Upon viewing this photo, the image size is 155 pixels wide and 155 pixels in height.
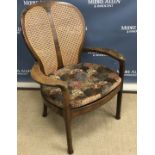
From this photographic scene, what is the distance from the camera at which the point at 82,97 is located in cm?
186

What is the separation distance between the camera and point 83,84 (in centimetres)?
199

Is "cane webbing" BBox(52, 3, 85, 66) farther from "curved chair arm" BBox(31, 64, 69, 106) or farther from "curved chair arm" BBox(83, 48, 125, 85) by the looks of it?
"curved chair arm" BBox(31, 64, 69, 106)

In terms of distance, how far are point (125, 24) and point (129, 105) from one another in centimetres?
69

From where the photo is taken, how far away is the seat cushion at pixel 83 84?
1.87 metres

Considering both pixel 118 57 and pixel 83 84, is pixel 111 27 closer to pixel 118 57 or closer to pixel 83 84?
pixel 118 57

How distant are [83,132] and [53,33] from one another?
0.79 metres

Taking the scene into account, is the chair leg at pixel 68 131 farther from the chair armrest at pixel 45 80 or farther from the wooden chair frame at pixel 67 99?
the chair armrest at pixel 45 80

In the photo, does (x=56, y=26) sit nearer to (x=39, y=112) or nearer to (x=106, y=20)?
(x=106, y=20)

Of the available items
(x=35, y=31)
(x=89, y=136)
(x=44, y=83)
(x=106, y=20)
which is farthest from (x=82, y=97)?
(x=106, y=20)

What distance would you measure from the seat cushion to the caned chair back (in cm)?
10

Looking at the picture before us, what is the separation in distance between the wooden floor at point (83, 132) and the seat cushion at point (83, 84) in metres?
0.37

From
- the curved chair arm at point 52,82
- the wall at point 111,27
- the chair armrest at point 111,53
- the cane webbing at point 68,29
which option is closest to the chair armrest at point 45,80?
the curved chair arm at point 52,82

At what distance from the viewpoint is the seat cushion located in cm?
187

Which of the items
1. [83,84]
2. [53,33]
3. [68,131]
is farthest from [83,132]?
[53,33]
